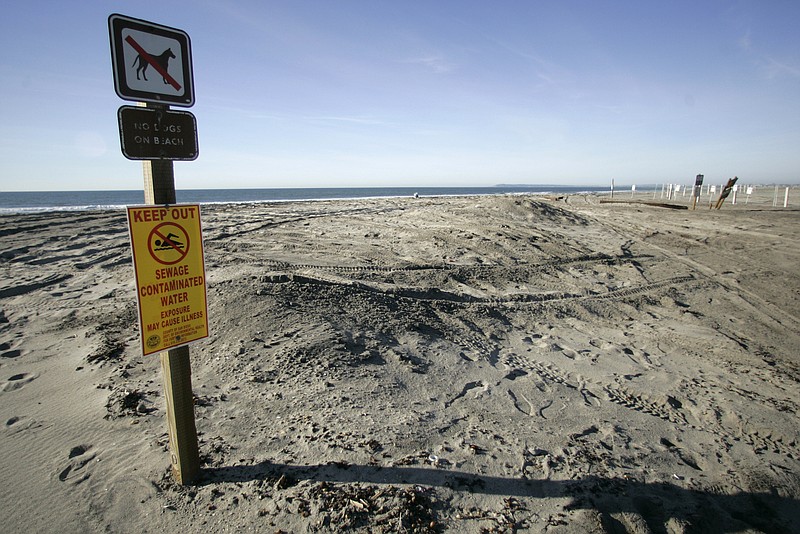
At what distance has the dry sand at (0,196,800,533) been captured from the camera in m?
2.78

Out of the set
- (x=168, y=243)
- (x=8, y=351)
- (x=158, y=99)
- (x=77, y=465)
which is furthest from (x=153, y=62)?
(x=8, y=351)

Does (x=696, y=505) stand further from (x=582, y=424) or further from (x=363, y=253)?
(x=363, y=253)

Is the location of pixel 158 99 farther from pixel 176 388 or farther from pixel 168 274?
pixel 176 388

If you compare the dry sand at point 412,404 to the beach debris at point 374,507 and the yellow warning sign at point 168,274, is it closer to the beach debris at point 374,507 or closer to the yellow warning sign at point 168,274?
the beach debris at point 374,507

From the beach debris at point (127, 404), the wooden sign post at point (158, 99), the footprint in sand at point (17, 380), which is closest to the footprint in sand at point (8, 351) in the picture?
Result: the footprint in sand at point (17, 380)

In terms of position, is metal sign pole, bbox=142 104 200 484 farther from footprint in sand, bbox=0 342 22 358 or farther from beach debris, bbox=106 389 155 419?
footprint in sand, bbox=0 342 22 358

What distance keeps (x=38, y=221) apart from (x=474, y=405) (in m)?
21.1

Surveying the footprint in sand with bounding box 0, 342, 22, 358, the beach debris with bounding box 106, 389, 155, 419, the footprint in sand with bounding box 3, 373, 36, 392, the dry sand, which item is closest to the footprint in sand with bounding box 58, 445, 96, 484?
the dry sand

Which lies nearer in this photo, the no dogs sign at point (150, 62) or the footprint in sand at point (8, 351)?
the no dogs sign at point (150, 62)

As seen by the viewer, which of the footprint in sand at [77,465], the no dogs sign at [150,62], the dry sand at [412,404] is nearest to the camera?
the no dogs sign at [150,62]

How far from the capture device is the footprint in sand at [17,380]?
168 inches

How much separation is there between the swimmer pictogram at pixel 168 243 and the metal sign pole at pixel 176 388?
0.17 m

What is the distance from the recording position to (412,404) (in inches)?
154

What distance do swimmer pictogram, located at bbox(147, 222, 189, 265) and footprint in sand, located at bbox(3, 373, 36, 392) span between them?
11.0 ft
